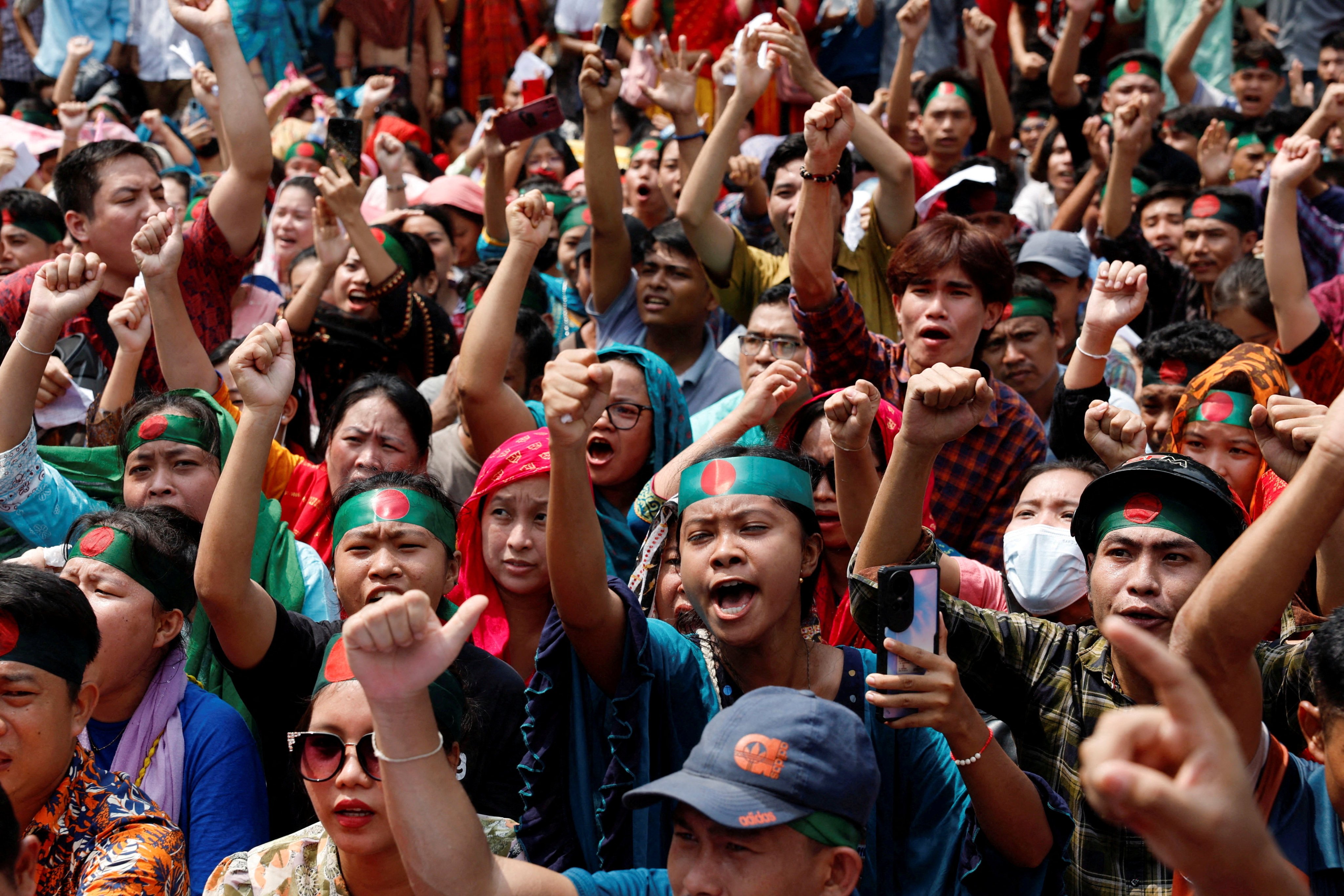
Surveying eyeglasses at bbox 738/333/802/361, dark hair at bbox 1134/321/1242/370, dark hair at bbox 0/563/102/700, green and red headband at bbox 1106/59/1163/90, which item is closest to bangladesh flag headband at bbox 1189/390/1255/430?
dark hair at bbox 1134/321/1242/370

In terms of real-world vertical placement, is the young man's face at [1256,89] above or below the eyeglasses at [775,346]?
above

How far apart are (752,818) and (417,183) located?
5.97 m

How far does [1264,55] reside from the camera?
803cm

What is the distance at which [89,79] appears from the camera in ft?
28.8

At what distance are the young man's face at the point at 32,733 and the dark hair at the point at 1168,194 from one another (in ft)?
17.0

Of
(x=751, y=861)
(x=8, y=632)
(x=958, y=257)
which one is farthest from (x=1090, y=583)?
(x=8, y=632)

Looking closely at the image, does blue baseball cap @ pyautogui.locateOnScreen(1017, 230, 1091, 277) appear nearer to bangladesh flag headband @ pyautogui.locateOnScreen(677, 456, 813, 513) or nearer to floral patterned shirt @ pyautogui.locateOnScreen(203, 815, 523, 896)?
bangladesh flag headband @ pyautogui.locateOnScreen(677, 456, 813, 513)

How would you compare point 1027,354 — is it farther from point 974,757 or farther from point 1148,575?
point 974,757

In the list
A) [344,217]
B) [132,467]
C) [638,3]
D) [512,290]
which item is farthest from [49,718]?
[638,3]

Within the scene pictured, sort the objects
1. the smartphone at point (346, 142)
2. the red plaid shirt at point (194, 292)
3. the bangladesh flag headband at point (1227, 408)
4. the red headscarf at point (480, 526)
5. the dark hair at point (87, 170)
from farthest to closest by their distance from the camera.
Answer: the smartphone at point (346, 142), the dark hair at point (87, 170), the red plaid shirt at point (194, 292), the bangladesh flag headband at point (1227, 408), the red headscarf at point (480, 526)

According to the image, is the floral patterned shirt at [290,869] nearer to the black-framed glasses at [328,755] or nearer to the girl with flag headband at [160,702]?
the black-framed glasses at [328,755]

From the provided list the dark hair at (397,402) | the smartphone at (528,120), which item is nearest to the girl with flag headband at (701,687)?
the dark hair at (397,402)

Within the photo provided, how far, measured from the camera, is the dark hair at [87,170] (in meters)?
4.14

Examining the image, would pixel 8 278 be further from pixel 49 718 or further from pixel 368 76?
pixel 368 76
